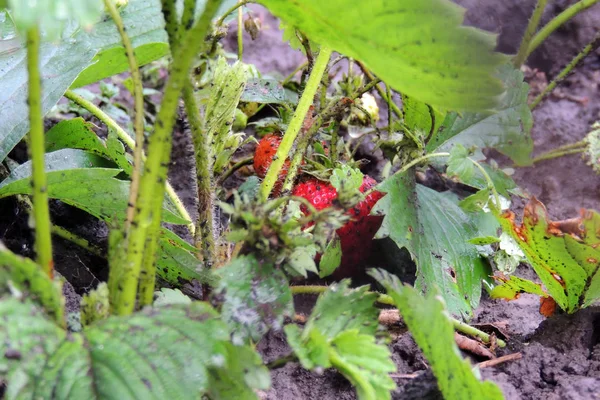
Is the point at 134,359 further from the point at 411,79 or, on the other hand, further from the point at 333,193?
the point at 333,193

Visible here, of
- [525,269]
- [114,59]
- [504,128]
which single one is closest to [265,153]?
[114,59]

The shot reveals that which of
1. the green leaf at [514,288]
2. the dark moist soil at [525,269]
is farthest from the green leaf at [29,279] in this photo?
the green leaf at [514,288]

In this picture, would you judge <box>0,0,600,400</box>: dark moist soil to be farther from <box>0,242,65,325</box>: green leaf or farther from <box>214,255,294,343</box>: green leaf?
<box>0,242,65,325</box>: green leaf

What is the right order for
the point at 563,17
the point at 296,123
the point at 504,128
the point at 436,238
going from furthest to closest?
the point at 563,17, the point at 504,128, the point at 436,238, the point at 296,123

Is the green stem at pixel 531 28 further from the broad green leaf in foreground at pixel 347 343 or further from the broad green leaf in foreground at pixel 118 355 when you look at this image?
the broad green leaf in foreground at pixel 118 355

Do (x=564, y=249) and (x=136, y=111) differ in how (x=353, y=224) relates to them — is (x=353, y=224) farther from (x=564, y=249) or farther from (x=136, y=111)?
(x=136, y=111)

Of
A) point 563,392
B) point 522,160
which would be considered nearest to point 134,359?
point 563,392
